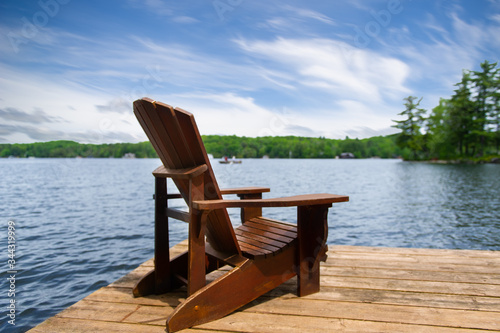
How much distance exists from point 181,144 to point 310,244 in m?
1.28

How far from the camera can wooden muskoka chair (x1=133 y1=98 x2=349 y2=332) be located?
2064 millimetres

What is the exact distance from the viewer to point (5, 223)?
34.6 ft

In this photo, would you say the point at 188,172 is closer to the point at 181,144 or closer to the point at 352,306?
the point at 181,144

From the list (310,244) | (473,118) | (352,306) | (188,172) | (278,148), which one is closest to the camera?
(188,172)

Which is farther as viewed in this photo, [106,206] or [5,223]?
[106,206]

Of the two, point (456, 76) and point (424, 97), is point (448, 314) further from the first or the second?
point (424, 97)

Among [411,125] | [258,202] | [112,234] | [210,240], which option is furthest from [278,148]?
[258,202]

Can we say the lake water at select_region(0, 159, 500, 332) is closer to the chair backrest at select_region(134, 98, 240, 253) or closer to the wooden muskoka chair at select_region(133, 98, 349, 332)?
the wooden muskoka chair at select_region(133, 98, 349, 332)

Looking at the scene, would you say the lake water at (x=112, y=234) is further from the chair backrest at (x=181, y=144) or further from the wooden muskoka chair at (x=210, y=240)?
the chair backrest at (x=181, y=144)

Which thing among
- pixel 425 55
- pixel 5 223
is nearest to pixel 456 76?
pixel 425 55

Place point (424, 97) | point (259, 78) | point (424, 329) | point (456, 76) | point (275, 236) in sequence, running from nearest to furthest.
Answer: point (424, 329) < point (275, 236) < point (259, 78) < point (456, 76) < point (424, 97)

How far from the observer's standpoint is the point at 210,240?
2.64m

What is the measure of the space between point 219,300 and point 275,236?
785 millimetres


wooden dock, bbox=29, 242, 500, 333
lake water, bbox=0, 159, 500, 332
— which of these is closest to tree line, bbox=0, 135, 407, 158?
lake water, bbox=0, 159, 500, 332
